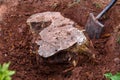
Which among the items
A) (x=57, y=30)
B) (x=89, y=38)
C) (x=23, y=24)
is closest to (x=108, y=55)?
(x=89, y=38)

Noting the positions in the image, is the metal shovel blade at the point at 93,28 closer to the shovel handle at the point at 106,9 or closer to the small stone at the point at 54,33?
the shovel handle at the point at 106,9

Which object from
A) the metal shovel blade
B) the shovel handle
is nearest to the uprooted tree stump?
the metal shovel blade

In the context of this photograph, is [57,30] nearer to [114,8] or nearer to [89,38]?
[89,38]

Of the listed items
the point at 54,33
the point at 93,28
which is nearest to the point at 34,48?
the point at 54,33

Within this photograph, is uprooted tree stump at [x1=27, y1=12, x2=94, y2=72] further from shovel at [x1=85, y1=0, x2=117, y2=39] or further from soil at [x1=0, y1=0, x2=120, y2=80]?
shovel at [x1=85, y1=0, x2=117, y2=39]

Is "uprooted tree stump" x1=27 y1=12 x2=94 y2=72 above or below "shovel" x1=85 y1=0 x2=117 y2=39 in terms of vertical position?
below
